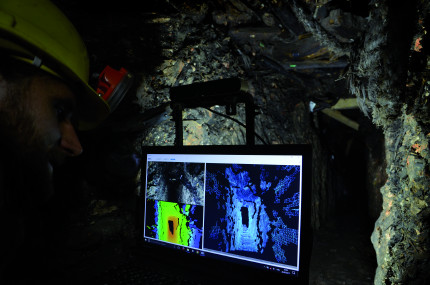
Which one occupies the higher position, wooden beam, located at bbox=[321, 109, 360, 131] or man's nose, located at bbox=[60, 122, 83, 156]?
wooden beam, located at bbox=[321, 109, 360, 131]

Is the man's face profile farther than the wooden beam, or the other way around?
the wooden beam

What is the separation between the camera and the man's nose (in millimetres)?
913

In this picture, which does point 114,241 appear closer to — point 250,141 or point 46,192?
point 46,192

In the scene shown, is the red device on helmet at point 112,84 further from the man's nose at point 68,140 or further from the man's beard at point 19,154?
the man's beard at point 19,154

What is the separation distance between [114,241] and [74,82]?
0.98 m

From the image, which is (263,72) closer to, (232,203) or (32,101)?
(232,203)

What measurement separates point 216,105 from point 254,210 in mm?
685

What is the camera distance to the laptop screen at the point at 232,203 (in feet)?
2.84

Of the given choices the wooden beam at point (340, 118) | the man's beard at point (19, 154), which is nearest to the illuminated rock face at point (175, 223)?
the man's beard at point (19, 154)

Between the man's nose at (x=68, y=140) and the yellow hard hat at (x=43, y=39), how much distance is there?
6.9 inches

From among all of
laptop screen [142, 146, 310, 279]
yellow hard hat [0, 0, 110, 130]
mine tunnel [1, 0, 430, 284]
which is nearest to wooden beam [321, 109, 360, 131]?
mine tunnel [1, 0, 430, 284]

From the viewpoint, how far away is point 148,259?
1.17 meters

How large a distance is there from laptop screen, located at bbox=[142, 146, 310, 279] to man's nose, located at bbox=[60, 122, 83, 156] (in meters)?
0.35

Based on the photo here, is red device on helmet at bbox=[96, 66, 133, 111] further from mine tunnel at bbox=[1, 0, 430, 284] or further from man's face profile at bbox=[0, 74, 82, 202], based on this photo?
man's face profile at bbox=[0, 74, 82, 202]
